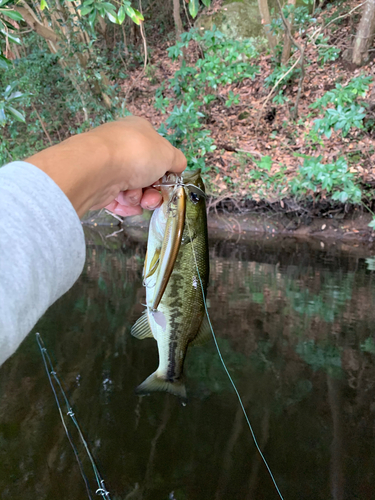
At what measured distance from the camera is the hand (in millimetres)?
720

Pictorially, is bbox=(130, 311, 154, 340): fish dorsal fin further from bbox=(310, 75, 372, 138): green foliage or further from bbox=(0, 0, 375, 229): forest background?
bbox=(310, 75, 372, 138): green foliage

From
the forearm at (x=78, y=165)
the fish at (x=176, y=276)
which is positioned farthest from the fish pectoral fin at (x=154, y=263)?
the forearm at (x=78, y=165)

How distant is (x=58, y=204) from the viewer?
59 cm

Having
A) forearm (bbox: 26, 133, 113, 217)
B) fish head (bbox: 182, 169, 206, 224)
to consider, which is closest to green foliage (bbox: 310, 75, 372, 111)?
fish head (bbox: 182, 169, 206, 224)

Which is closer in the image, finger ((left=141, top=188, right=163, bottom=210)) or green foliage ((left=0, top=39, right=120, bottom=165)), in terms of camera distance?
finger ((left=141, top=188, right=163, bottom=210))

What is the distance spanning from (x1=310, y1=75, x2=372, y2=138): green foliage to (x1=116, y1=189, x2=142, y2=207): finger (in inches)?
188

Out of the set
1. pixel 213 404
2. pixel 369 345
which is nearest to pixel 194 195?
pixel 213 404

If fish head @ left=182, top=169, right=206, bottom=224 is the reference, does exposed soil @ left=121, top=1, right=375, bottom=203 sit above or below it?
below

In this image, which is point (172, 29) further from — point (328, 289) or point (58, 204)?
point (58, 204)

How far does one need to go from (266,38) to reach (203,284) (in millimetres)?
7898

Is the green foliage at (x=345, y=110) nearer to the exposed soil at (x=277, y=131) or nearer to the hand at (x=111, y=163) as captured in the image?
the exposed soil at (x=277, y=131)

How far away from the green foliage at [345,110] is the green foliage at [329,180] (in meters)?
0.48

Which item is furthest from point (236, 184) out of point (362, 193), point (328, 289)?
point (328, 289)

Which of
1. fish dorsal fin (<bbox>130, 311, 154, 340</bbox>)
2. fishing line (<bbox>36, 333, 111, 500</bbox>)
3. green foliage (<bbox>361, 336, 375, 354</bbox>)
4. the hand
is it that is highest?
the hand
